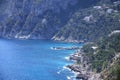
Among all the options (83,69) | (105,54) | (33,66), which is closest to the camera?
(83,69)

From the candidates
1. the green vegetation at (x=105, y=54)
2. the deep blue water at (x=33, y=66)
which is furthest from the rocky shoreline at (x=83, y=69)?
the deep blue water at (x=33, y=66)

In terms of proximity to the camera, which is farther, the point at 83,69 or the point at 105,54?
the point at 105,54

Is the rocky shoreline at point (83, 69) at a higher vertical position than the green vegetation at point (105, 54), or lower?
lower

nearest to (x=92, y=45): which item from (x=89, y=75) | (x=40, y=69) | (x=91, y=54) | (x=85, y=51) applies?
(x=85, y=51)

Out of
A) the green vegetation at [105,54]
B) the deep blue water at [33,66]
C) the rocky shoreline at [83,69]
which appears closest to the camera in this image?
the rocky shoreline at [83,69]

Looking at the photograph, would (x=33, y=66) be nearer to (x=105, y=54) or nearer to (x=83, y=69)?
(x=83, y=69)

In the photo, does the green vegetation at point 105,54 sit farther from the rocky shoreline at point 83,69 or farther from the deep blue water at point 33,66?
the deep blue water at point 33,66

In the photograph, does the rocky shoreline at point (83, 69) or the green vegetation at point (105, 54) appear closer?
the rocky shoreline at point (83, 69)

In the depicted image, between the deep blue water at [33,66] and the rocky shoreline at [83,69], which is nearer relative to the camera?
the rocky shoreline at [83,69]

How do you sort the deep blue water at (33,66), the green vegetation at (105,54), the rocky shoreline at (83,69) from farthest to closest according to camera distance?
the deep blue water at (33,66), the green vegetation at (105,54), the rocky shoreline at (83,69)

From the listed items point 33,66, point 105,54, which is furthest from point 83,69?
point 33,66

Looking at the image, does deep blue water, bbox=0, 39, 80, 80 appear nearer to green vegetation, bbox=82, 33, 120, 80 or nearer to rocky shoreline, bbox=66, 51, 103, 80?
rocky shoreline, bbox=66, 51, 103, 80

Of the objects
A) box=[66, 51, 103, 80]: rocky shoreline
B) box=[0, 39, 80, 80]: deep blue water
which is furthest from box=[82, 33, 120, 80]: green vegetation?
box=[0, 39, 80, 80]: deep blue water
